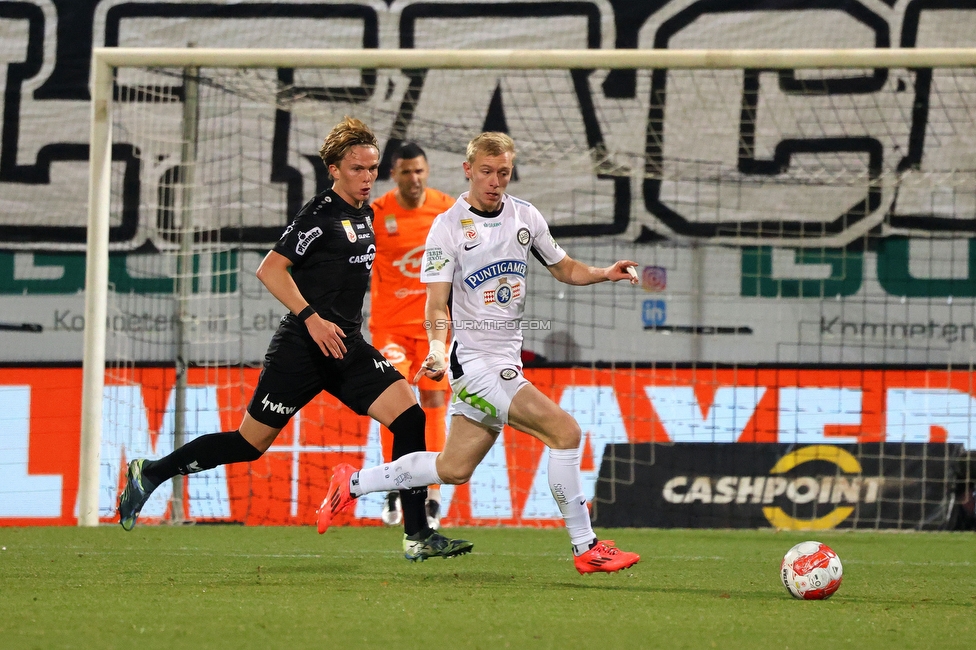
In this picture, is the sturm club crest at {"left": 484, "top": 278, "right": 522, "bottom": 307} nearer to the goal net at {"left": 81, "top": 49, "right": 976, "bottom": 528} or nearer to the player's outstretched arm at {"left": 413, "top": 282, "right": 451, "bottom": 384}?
the player's outstretched arm at {"left": 413, "top": 282, "right": 451, "bottom": 384}

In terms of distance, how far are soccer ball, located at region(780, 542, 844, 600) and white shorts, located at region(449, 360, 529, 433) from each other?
128 cm

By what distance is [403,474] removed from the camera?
5.39 m

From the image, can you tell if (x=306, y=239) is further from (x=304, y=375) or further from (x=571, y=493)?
(x=571, y=493)

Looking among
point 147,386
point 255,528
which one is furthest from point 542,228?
point 147,386

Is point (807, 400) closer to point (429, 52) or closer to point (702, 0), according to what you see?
point (429, 52)

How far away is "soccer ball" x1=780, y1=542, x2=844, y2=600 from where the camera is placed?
462 cm

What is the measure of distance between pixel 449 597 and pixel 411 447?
3.50 ft

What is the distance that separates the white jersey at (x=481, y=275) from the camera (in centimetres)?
522

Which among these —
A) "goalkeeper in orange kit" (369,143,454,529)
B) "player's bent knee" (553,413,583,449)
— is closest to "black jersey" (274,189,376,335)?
"player's bent knee" (553,413,583,449)

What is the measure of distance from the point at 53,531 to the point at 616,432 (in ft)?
13.3

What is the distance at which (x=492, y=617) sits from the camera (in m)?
4.11

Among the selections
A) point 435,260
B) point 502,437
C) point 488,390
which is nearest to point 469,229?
point 435,260

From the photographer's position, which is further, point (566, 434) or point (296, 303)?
point (296, 303)

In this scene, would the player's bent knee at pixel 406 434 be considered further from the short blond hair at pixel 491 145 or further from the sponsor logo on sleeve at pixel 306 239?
the short blond hair at pixel 491 145
